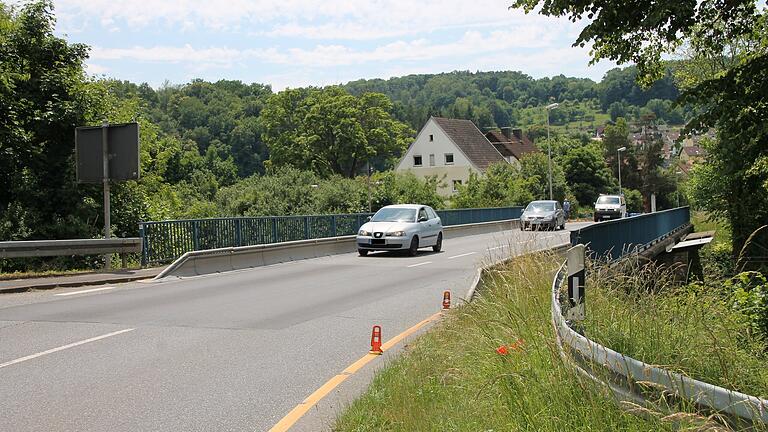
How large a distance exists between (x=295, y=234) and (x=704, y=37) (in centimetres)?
1386

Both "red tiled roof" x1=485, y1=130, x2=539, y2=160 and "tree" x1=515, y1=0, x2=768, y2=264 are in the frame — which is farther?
"red tiled roof" x1=485, y1=130, x2=539, y2=160

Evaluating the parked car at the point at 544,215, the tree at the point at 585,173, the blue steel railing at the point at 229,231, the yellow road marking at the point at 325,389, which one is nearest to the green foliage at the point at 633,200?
the tree at the point at 585,173

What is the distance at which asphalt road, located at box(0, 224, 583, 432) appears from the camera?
6340 mm

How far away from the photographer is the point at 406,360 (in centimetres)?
775

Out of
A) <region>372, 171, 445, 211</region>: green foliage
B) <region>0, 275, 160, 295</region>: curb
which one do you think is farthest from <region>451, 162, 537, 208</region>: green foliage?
<region>0, 275, 160, 295</region>: curb

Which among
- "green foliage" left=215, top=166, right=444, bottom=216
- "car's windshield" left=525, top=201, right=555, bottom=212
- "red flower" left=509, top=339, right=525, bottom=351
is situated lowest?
"red flower" left=509, top=339, right=525, bottom=351

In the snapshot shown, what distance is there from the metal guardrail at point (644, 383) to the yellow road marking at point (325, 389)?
92.2 inches

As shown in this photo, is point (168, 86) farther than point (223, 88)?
Yes

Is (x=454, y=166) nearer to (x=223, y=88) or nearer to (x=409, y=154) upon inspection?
(x=409, y=154)

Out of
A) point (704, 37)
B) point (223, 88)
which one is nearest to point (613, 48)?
point (704, 37)

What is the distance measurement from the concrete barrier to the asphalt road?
2.70 ft

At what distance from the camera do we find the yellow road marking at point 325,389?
6035mm

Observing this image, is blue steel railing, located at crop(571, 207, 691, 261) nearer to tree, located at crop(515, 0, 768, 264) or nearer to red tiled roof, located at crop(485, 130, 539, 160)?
tree, located at crop(515, 0, 768, 264)

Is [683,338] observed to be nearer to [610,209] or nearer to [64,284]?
[64,284]
